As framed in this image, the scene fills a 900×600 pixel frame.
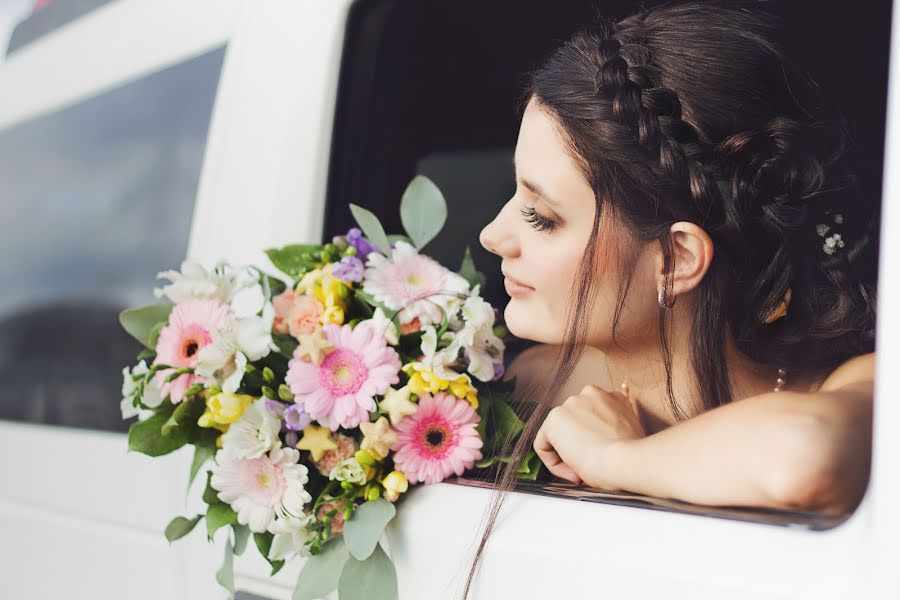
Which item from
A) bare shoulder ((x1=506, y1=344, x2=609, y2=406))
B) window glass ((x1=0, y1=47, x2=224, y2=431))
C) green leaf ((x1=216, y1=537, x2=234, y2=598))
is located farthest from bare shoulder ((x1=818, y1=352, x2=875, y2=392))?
window glass ((x1=0, y1=47, x2=224, y2=431))

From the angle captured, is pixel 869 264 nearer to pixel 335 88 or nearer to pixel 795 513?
pixel 795 513

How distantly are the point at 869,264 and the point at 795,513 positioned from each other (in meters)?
0.43

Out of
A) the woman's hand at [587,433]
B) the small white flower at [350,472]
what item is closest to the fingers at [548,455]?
the woman's hand at [587,433]

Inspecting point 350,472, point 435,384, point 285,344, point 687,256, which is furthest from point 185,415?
point 687,256

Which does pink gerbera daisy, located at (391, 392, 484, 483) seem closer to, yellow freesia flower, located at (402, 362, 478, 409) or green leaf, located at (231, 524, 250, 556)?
yellow freesia flower, located at (402, 362, 478, 409)

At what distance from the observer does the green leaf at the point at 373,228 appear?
4.33 ft

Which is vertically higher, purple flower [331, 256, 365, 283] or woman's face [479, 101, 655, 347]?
woman's face [479, 101, 655, 347]

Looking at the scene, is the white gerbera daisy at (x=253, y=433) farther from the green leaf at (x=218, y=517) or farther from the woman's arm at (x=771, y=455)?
the woman's arm at (x=771, y=455)

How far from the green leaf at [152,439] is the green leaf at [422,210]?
0.45 meters

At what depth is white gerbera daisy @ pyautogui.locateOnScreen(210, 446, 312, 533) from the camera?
3.84 feet

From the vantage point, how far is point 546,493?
104 cm

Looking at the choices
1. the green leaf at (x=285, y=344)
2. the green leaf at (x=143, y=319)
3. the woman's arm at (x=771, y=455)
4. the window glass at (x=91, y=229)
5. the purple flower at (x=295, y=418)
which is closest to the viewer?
the woman's arm at (x=771, y=455)

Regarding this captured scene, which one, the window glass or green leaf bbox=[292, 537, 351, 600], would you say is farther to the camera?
the window glass

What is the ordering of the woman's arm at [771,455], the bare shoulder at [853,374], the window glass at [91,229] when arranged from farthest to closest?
the window glass at [91,229] < the bare shoulder at [853,374] < the woman's arm at [771,455]
